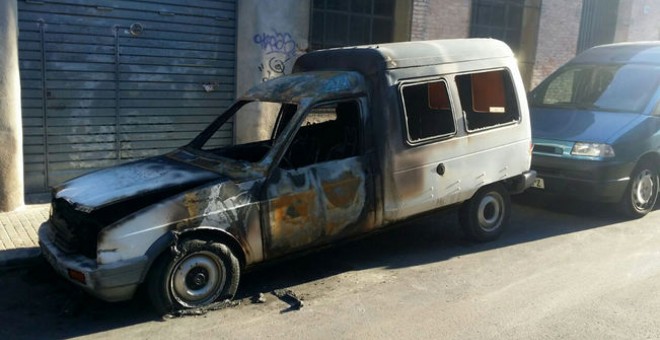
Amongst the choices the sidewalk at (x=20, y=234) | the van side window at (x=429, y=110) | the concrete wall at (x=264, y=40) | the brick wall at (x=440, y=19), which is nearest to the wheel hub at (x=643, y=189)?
the van side window at (x=429, y=110)

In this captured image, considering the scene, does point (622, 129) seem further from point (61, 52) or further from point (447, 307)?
point (61, 52)

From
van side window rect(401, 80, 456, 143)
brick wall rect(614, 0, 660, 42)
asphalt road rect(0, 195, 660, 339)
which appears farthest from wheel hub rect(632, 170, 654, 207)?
brick wall rect(614, 0, 660, 42)

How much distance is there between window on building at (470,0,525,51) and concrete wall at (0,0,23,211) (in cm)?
874

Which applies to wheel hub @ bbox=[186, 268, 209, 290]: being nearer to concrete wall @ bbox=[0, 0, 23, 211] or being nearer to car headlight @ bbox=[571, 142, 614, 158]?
concrete wall @ bbox=[0, 0, 23, 211]

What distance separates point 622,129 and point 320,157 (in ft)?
13.9

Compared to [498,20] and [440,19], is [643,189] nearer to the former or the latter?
[440,19]

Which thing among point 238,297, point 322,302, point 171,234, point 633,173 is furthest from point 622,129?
point 171,234

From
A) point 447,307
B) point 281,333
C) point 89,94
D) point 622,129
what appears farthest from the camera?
point 89,94

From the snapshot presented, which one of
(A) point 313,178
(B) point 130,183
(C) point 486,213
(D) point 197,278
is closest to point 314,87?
(A) point 313,178

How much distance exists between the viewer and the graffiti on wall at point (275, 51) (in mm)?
9391

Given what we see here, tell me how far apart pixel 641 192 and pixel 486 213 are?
253 centimetres

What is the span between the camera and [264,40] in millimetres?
9383

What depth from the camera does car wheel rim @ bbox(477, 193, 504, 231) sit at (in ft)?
21.2

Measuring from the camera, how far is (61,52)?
7.86 meters
